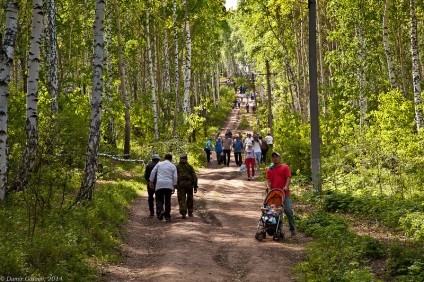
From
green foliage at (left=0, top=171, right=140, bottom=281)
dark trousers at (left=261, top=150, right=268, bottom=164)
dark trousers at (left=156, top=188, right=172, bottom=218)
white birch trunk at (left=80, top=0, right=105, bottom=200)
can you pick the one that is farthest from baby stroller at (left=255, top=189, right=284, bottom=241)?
dark trousers at (left=261, top=150, right=268, bottom=164)

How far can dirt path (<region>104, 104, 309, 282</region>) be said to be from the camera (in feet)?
27.5

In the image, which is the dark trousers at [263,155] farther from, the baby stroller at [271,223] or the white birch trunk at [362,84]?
the baby stroller at [271,223]

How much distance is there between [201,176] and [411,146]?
10.3 metres

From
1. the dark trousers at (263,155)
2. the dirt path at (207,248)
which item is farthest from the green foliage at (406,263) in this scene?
the dark trousers at (263,155)

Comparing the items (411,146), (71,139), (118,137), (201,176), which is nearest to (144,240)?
(71,139)

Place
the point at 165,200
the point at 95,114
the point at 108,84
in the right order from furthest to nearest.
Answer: the point at 108,84 < the point at 165,200 < the point at 95,114

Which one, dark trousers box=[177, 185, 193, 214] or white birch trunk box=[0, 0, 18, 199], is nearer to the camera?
white birch trunk box=[0, 0, 18, 199]

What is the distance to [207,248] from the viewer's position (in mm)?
10125

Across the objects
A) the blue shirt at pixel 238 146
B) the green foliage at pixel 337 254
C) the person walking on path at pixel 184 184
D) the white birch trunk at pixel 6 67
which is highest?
the white birch trunk at pixel 6 67

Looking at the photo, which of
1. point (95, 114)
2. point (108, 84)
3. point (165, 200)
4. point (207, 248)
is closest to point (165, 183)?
point (165, 200)

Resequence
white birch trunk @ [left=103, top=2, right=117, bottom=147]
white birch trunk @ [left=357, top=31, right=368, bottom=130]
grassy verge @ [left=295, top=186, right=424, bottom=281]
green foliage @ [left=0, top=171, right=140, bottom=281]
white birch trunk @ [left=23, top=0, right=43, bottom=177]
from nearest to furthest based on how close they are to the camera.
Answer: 1. green foliage @ [left=0, top=171, right=140, bottom=281]
2. grassy verge @ [left=295, top=186, right=424, bottom=281]
3. white birch trunk @ [left=23, top=0, right=43, bottom=177]
4. white birch trunk @ [left=103, top=2, right=117, bottom=147]
5. white birch trunk @ [left=357, top=31, right=368, bottom=130]

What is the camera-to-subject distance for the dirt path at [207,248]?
27.5 feet

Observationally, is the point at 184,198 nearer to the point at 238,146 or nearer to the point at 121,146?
the point at 238,146

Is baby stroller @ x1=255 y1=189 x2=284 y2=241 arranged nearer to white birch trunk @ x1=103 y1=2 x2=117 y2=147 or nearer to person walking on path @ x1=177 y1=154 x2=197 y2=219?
person walking on path @ x1=177 y1=154 x2=197 y2=219
